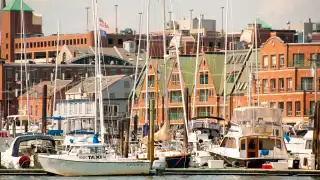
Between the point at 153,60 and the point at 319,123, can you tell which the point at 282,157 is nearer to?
the point at 319,123

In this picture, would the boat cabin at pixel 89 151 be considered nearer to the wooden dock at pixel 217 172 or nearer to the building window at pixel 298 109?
the wooden dock at pixel 217 172

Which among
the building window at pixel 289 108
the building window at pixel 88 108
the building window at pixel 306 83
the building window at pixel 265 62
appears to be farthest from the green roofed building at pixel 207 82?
the building window at pixel 88 108

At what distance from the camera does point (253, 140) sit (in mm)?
95250

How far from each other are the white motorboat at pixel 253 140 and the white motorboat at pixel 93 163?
32.2 ft

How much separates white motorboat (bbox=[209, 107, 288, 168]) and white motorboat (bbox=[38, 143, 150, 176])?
9829mm

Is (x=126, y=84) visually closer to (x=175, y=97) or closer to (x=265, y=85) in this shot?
(x=175, y=97)

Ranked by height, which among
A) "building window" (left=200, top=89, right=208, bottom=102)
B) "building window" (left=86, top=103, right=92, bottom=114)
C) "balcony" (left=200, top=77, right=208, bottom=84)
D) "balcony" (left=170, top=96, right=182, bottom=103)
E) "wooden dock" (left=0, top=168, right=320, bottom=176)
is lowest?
"wooden dock" (left=0, top=168, right=320, bottom=176)

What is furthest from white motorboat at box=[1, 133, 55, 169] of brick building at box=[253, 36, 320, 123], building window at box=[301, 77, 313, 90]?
building window at box=[301, 77, 313, 90]

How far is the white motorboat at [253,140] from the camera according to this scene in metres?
94.5

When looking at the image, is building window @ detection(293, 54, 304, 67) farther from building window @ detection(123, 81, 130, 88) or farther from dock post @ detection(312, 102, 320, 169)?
dock post @ detection(312, 102, 320, 169)

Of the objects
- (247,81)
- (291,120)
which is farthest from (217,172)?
(247,81)

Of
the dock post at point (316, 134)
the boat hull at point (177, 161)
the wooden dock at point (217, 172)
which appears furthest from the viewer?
the boat hull at point (177, 161)

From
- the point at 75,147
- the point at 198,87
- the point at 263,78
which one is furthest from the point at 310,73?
the point at 75,147

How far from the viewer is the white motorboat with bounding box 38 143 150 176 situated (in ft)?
288
